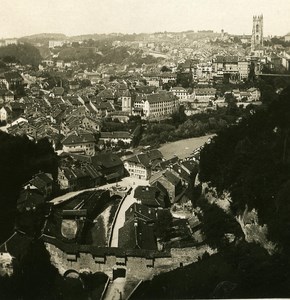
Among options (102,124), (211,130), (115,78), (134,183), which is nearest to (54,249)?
(134,183)

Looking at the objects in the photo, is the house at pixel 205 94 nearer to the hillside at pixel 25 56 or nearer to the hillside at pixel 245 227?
the hillside at pixel 25 56

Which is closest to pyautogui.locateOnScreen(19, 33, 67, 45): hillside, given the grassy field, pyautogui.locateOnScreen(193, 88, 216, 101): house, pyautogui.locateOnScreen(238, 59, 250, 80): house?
the grassy field

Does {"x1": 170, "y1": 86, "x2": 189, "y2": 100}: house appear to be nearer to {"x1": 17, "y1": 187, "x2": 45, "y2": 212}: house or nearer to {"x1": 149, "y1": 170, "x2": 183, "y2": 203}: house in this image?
→ {"x1": 149, "y1": 170, "x2": 183, "y2": 203}: house

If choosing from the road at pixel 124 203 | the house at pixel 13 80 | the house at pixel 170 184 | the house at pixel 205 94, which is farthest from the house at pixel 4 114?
the house at pixel 205 94

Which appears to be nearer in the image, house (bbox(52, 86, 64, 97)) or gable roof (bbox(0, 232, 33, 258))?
gable roof (bbox(0, 232, 33, 258))

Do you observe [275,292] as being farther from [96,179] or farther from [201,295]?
[96,179]

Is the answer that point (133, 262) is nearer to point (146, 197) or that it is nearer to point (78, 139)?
point (146, 197)
